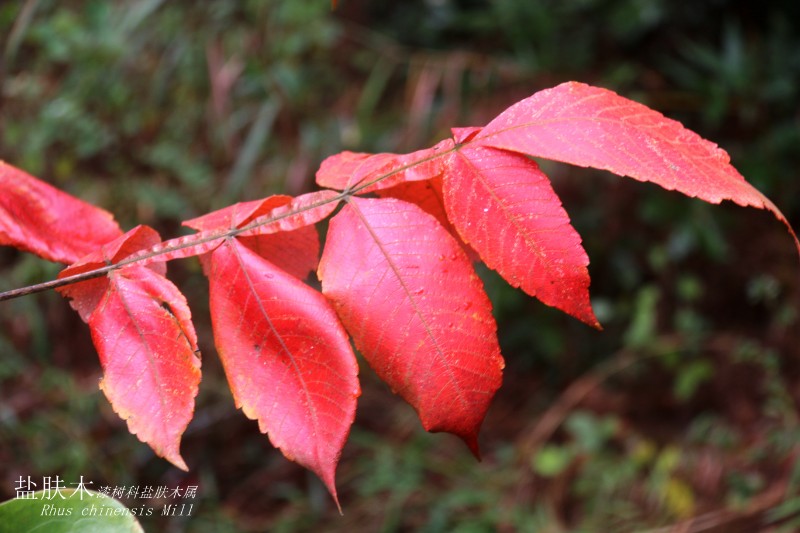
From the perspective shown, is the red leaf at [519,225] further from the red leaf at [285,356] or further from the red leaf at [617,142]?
the red leaf at [285,356]

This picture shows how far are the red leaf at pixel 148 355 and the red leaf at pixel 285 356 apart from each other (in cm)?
3

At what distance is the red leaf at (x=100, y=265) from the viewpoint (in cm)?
53

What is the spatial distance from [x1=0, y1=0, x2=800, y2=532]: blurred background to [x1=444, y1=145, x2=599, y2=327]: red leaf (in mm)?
1203

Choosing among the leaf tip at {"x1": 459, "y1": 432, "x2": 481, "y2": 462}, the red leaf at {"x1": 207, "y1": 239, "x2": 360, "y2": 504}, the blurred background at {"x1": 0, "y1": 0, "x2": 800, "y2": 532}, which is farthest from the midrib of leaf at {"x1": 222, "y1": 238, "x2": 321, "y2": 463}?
the blurred background at {"x1": 0, "y1": 0, "x2": 800, "y2": 532}

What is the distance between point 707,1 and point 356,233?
199 centimetres

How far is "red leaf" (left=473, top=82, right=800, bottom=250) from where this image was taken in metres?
0.45

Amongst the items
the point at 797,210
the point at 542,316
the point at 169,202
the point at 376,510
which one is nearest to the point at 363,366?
the point at 376,510

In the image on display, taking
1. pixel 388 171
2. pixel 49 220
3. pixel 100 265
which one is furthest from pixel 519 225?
pixel 49 220

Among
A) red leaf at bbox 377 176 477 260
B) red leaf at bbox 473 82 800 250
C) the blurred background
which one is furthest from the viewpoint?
the blurred background

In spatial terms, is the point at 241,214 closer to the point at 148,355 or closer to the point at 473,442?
the point at 148,355

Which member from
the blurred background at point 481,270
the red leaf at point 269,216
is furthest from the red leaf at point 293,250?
the blurred background at point 481,270

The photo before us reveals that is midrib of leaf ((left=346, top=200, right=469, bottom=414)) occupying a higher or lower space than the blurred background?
higher

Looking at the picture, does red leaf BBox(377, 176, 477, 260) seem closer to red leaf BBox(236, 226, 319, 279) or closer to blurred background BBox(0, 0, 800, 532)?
red leaf BBox(236, 226, 319, 279)

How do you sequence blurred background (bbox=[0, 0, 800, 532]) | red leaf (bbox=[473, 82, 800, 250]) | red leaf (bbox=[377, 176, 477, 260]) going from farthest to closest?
blurred background (bbox=[0, 0, 800, 532]), red leaf (bbox=[377, 176, 477, 260]), red leaf (bbox=[473, 82, 800, 250])
